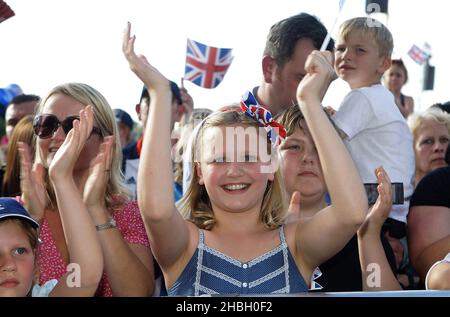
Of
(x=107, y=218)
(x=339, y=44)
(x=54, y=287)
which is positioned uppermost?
(x=339, y=44)

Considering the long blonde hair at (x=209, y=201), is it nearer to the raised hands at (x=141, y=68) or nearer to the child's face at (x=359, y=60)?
the raised hands at (x=141, y=68)

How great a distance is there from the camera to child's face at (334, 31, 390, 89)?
4504 mm

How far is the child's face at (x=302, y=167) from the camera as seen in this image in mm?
3672

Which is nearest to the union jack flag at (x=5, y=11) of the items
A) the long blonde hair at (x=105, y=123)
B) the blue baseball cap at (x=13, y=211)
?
the long blonde hair at (x=105, y=123)

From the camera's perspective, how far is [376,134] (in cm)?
436

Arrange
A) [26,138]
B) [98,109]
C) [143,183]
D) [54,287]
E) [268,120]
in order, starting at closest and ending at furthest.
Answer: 1. [143,183]
2. [54,287]
3. [268,120]
4. [98,109]
5. [26,138]

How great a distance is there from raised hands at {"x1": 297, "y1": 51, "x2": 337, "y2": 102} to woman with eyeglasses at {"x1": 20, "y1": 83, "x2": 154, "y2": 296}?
807mm

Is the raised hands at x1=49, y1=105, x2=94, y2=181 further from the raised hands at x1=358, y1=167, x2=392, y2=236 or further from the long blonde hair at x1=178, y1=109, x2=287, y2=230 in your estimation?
→ the raised hands at x1=358, y1=167, x2=392, y2=236

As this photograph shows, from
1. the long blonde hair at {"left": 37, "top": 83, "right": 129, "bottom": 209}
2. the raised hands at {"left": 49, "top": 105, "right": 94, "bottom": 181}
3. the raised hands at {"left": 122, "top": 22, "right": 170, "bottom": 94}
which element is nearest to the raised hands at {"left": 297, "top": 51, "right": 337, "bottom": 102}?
the raised hands at {"left": 122, "top": 22, "right": 170, "bottom": 94}

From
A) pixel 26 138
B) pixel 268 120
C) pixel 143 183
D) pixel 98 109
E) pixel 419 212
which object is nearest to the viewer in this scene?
pixel 143 183

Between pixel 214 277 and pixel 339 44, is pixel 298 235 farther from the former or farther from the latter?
pixel 339 44

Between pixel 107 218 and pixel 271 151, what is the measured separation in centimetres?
65

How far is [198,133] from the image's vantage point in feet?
10.9
